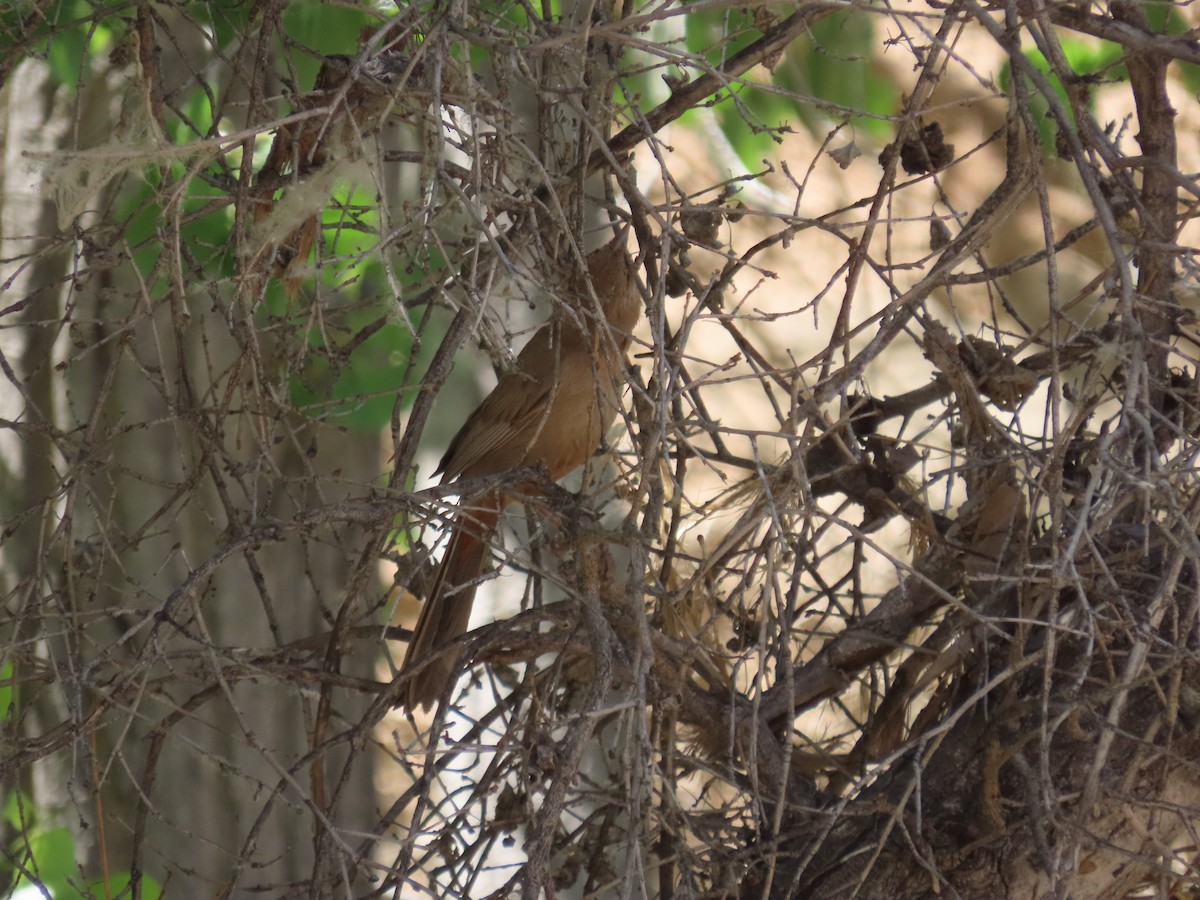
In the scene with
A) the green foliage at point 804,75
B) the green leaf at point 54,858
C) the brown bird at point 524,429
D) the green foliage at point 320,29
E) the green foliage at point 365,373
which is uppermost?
the green foliage at point 320,29

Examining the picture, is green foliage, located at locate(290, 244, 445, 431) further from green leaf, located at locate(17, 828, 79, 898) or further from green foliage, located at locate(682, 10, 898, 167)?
green leaf, located at locate(17, 828, 79, 898)

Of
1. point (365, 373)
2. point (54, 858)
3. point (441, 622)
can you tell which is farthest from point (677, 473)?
point (54, 858)

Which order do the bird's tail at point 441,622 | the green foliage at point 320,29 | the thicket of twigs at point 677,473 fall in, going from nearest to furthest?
the thicket of twigs at point 677,473 → the bird's tail at point 441,622 → the green foliage at point 320,29

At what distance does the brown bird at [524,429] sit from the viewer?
246cm

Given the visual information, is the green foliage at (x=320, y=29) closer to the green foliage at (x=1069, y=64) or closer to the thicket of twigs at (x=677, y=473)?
the thicket of twigs at (x=677, y=473)

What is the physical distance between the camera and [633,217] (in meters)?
2.21

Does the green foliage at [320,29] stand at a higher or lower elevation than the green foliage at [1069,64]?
higher


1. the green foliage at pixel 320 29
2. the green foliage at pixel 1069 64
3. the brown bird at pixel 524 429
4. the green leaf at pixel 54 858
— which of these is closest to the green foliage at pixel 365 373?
the brown bird at pixel 524 429

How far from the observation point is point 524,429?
271cm

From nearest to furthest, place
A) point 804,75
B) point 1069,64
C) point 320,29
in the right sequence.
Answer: point 1069,64
point 320,29
point 804,75

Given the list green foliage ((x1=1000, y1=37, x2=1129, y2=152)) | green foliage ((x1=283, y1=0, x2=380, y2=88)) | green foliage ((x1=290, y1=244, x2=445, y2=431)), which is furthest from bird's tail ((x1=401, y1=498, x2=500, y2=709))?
green foliage ((x1=1000, y1=37, x2=1129, y2=152))

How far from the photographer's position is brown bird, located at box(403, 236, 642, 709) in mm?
2455

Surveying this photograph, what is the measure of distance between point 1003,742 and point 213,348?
2560 mm

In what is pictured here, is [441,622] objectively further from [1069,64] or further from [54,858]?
[1069,64]
